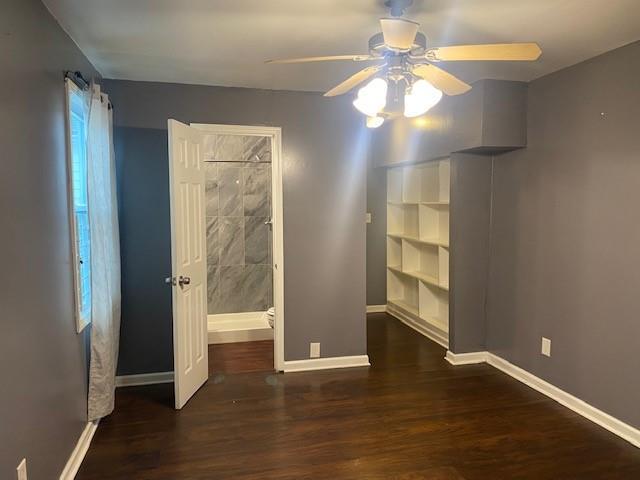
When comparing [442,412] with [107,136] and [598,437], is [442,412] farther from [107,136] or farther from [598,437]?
[107,136]

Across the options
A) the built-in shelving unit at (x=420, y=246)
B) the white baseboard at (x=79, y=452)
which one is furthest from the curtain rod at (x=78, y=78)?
the built-in shelving unit at (x=420, y=246)

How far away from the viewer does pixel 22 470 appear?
1.80 m

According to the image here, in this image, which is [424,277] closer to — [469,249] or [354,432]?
[469,249]

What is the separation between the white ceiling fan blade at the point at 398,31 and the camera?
5.57 feet

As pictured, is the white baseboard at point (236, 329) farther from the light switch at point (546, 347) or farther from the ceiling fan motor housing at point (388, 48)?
the ceiling fan motor housing at point (388, 48)

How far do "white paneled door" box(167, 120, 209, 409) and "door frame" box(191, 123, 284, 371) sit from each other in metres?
0.33

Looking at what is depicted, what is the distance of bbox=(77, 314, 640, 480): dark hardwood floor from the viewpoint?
8.30ft

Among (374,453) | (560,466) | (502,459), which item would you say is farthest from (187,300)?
(560,466)

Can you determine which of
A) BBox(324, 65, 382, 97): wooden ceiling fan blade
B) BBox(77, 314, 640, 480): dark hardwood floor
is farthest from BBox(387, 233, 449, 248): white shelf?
BBox(324, 65, 382, 97): wooden ceiling fan blade

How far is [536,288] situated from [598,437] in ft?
3.69

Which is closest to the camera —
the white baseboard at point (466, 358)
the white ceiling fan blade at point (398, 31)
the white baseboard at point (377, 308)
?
the white ceiling fan blade at point (398, 31)

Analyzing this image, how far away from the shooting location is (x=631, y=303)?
281 centimetres

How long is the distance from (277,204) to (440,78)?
1.91 m

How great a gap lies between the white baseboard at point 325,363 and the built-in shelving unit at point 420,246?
1027 mm
